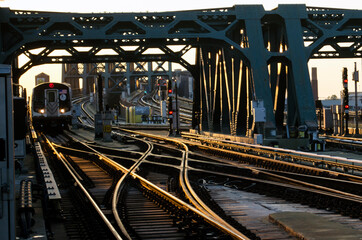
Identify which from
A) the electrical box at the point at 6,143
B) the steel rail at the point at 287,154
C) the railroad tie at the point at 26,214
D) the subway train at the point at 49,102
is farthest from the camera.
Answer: the subway train at the point at 49,102

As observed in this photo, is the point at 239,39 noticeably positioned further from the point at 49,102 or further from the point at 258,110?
the point at 49,102

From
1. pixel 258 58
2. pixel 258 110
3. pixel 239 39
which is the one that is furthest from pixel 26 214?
pixel 239 39

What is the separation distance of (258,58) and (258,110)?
2.89 m

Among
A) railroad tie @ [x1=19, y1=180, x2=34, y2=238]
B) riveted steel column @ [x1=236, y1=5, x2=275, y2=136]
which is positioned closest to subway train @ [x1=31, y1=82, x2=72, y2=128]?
riveted steel column @ [x1=236, y1=5, x2=275, y2=136]

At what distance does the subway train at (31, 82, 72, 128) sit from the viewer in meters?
46.8

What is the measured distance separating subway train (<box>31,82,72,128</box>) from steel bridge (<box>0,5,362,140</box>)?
41.5ft

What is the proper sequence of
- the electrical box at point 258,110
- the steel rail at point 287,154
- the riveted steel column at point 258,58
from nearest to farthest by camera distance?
the steel rail at point 287,154 < the electrical box at point 258,110 < the riveted steel column at point 258,58

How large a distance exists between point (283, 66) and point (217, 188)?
15.4 m

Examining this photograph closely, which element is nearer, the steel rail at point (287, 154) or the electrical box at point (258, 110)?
the steel rail at point (287, 154)

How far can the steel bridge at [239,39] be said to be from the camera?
29.3 meters

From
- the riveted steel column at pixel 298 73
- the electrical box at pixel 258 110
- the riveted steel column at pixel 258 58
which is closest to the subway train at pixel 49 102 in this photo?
the riveted steel column at pixel 258 58

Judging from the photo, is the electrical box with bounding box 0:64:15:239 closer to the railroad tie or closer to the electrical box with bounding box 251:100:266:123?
the railroad tie

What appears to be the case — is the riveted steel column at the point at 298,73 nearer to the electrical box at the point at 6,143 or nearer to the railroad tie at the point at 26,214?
the railroad tie at the point at 26,214

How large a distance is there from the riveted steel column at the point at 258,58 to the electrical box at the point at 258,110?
2.30 feet
